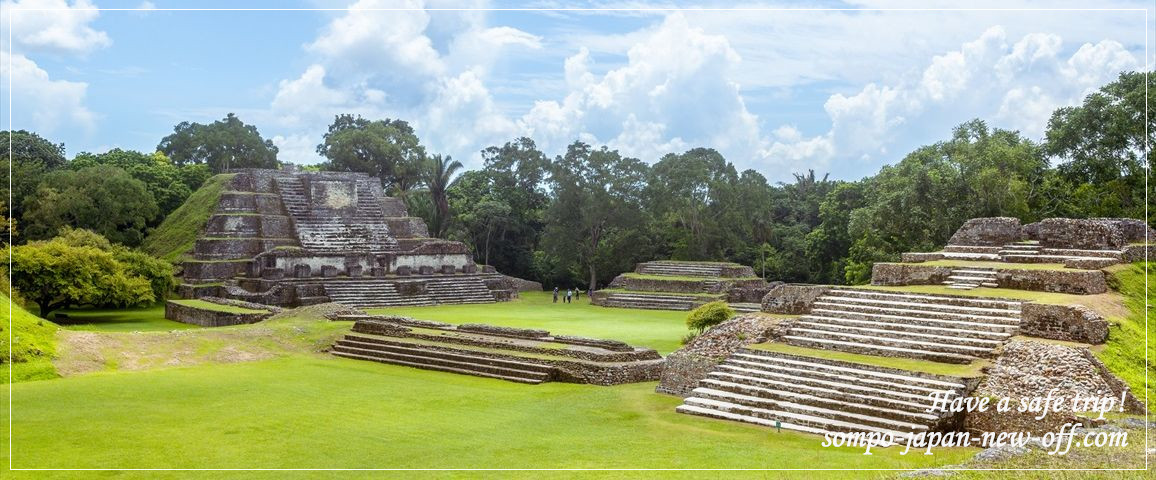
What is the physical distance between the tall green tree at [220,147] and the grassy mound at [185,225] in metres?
11.4

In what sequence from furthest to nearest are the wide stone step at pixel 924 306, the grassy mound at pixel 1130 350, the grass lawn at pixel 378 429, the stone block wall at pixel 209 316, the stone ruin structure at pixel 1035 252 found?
the stone block wall at pixel 209 316 < the stone ruin structure at pixel 1035 252 < the wide stone step at pixel 924 306 < the grassy mound at pixel 1130 350 < the grass lawn at pixel 378 429

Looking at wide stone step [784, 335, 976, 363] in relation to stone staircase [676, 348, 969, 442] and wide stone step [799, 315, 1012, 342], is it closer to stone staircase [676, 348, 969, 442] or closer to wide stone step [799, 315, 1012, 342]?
wide stone step [799, 315, 1012, 342]

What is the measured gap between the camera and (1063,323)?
13.1 m

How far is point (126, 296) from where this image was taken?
27.8 metres

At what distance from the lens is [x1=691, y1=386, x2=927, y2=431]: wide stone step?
11.6 meters

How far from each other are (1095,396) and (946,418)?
1.79m

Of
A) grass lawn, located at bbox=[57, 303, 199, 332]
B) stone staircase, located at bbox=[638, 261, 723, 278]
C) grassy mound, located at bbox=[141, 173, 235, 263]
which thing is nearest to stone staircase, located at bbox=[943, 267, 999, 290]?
grass lawn, located at bbox=[57, 303, 199, 332]

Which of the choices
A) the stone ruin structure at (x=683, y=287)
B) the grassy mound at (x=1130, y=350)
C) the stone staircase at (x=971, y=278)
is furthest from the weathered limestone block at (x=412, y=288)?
the grassy mound at (x=1130, y=350)

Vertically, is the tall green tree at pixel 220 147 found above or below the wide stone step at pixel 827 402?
above

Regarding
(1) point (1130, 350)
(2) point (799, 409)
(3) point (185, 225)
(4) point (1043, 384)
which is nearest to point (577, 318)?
(2) point (799, 409)

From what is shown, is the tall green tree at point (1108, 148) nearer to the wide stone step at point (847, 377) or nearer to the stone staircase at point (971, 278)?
the stone staircase at point (971, 278)

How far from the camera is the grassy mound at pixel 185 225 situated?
124ft

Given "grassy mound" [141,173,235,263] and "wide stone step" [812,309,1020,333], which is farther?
"grassy mound" [141,173,235,263]

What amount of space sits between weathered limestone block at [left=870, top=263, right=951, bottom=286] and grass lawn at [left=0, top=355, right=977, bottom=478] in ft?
18.1
